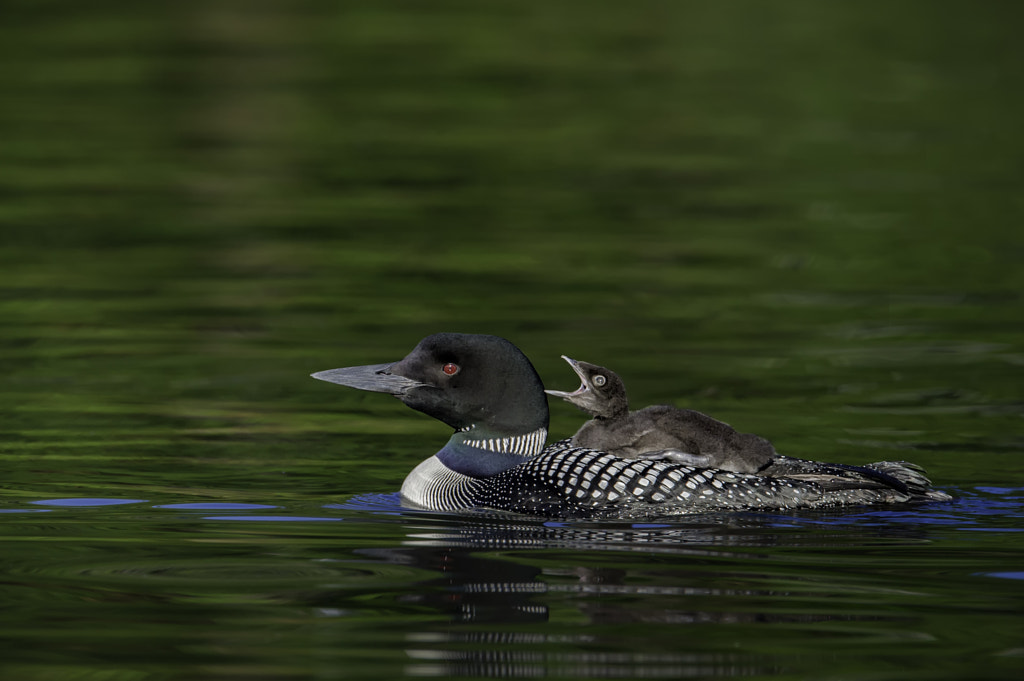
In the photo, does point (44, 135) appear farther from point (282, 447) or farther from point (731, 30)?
point (731, 30)

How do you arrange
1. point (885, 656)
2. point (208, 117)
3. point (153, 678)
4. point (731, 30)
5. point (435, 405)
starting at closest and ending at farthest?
point (153, 678) → point (885, 656) → point (435, 405) → point (208, 117) → point (731, 30)

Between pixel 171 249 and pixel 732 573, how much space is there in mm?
8094

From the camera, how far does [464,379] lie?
721 centimetres

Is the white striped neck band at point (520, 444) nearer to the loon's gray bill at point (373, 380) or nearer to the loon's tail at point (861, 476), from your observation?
the loon's gray bill at point (373, 380)

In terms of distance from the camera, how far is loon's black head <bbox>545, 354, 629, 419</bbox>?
7281mm

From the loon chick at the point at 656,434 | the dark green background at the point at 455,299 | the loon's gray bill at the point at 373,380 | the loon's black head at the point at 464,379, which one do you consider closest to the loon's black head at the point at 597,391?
the loon chick at the point at 656,434

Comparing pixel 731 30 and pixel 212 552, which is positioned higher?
pixel 731 30

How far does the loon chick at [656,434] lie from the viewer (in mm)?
7055

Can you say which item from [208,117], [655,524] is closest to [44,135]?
[208,117]

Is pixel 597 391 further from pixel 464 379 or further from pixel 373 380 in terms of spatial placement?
pixel 373 380

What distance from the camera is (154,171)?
17.1 meters

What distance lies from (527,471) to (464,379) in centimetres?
43

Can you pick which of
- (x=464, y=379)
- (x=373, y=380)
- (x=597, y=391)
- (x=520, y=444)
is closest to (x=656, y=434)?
(x=597, y=391)

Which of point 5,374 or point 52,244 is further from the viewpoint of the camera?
point 52,244
